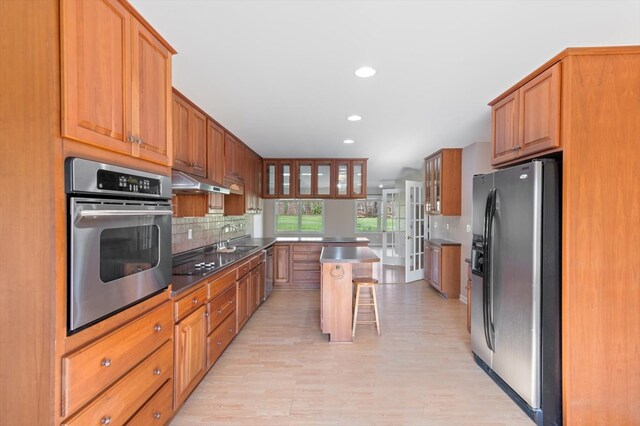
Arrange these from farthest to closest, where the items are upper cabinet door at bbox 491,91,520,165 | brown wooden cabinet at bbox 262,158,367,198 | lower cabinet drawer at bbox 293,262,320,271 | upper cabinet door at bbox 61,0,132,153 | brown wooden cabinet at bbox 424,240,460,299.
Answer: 1. brown wooden cabinet at bbox 262,158,367,198
2. lower cabinet drawer at bbox 293,262,320,271
3. brown wooden cabinet at bbox 424,240,460,299
4. upper cabinet door at bbox 491,91,520,165
5. upper cabinet door at bbox 61,0,132,153

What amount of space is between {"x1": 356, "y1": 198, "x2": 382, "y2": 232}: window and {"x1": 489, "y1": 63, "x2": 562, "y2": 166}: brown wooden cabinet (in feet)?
23.9

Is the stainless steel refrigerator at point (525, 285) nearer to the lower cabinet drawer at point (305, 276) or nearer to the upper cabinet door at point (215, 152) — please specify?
the upper cabinet door at point (215, 152)

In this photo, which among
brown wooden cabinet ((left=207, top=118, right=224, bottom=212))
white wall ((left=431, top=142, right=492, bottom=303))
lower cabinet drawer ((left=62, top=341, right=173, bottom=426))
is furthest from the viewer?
white wall ((left=431, top=142, right=492, bottom=303))

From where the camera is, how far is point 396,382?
254 cm

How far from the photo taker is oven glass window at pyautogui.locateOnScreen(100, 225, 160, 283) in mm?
→ 1381

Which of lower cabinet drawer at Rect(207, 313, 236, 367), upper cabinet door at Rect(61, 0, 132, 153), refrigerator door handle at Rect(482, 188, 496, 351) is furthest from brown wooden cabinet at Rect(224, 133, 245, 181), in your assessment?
refrigerator door handle at Rect(482, 188, 496, 351)

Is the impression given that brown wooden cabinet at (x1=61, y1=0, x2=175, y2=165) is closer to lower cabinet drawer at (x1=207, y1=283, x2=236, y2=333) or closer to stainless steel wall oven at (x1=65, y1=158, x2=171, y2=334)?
stainless steel wall oven at (x1=65, y1=158, x2=171, y2=334)

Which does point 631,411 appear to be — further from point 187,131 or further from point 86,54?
point 187,131

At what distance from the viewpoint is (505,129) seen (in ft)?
8.48

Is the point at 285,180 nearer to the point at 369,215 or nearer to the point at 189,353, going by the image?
the point at 189,353

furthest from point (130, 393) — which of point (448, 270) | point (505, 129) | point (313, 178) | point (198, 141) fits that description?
point (313, 178)

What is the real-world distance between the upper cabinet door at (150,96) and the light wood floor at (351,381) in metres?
1.80

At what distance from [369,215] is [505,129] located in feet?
24.7

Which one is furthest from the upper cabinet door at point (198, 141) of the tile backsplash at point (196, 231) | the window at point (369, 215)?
the window at point (369, 215)
